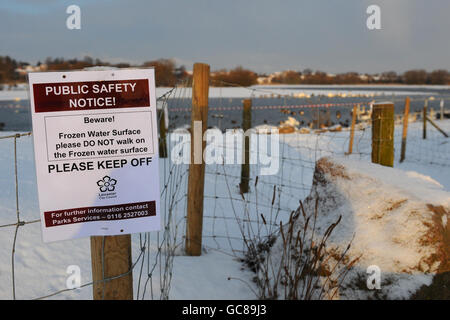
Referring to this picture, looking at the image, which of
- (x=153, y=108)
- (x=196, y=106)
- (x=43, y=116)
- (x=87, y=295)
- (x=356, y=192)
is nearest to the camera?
(x=43, y=116)

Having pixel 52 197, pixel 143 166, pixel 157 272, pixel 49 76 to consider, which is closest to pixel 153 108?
pixel 143 166

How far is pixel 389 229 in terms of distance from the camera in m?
3.12

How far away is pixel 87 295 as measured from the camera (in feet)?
10.2

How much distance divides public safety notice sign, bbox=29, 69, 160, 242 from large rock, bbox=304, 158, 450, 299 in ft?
6.12

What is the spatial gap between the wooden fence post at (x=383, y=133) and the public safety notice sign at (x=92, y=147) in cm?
350

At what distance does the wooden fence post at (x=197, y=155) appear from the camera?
3.99 metres

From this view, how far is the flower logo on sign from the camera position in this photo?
1839 mm

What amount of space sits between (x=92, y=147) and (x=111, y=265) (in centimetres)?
58

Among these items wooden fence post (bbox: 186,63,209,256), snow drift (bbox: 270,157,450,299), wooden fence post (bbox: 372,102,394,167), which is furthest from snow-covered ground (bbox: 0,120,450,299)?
wooden fence post (bbox: 372,102,394,167)
